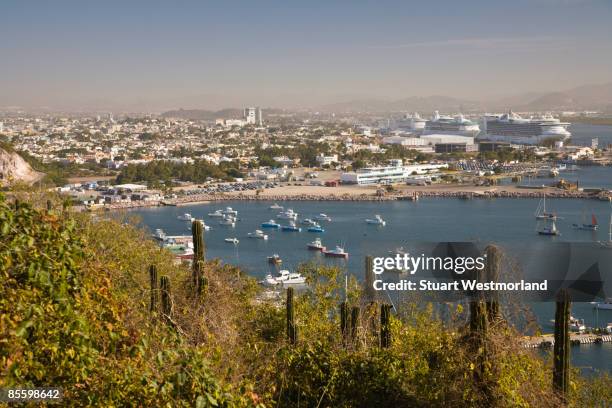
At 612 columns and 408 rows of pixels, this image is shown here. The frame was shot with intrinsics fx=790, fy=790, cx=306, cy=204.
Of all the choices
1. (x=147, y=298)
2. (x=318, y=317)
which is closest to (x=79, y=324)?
(x=147, y=298)

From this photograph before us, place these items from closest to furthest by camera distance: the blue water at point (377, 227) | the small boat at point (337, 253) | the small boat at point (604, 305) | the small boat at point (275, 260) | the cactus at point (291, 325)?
the cactus at point (291, 325) → the small boat at point (604, 305) → the small boat at point (275, 260) → the small boat at point (337, 253) → the blue water at point (377, 227)

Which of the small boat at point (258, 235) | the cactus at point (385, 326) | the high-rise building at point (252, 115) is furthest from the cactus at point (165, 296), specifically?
the high-rise building at point (252, 115)

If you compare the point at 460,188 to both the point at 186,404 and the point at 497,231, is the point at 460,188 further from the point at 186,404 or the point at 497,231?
the point at 186,404

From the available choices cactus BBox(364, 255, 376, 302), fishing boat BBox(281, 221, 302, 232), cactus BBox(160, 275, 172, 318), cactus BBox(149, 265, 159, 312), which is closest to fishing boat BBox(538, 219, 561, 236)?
fishing boat BBox(281, 221, 302, 232)

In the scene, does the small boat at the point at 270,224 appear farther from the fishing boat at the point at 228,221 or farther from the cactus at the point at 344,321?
the cactus at the point at 344,321

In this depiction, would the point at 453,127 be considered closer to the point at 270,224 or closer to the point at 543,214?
the point at 543,214

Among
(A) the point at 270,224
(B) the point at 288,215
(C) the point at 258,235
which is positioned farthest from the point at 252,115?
(C) the point at 258,235

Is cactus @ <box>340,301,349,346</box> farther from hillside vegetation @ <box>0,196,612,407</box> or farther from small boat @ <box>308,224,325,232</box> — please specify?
small boat @ <box>308,224,325,232</box>
